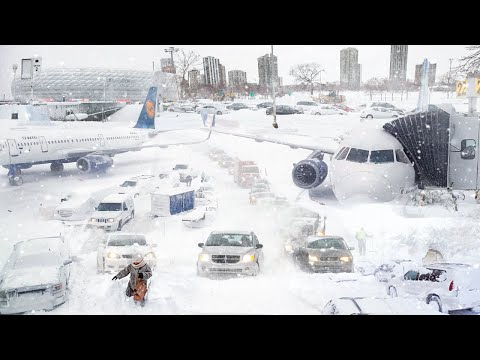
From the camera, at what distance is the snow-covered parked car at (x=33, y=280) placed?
9.46 metres

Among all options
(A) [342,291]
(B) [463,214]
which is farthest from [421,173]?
(A) [342,291]

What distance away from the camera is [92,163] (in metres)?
16.8

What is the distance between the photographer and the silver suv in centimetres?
1055

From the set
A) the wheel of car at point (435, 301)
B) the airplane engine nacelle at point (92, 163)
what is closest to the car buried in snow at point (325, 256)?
the wheel of car at point (435, 301)

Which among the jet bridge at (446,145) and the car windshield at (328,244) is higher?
the jet bridge at (446,145)

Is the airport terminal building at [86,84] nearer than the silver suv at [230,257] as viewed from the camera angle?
No

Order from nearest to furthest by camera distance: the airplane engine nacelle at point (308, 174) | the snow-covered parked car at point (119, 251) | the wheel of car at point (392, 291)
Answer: the wheel of car at point (392, 291)
the snow-covered parked car at point (119, 251)
the airplane engine nacelle at point (308, 174)

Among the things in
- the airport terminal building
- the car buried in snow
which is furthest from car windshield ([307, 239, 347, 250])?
the airport terminal building

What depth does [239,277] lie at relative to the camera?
1050 cm

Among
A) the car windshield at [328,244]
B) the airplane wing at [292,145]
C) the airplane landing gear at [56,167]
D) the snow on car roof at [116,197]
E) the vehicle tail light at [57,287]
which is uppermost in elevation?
the airplane wing at [292,145]

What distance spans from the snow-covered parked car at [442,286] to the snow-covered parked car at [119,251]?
631cm

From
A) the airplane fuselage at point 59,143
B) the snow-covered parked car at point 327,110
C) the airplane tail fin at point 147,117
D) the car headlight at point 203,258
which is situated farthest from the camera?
the airplane tail fin at point 147,117

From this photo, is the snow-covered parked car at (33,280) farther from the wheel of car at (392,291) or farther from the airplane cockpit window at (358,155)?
the airplane cockpit window at (358,155)
